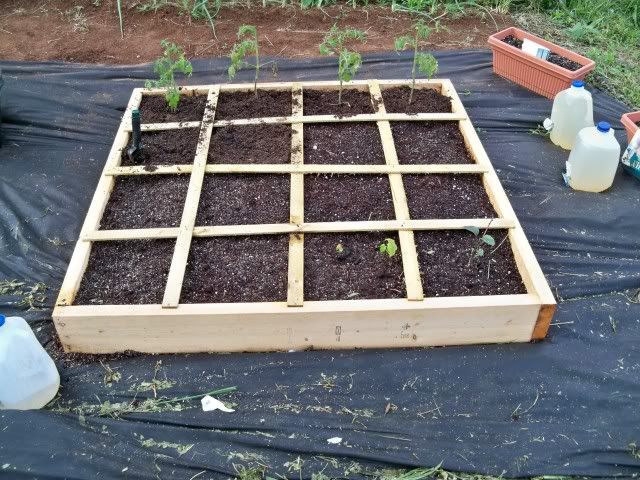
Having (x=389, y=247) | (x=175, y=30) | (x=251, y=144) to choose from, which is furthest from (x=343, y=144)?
(x=175, y=30)

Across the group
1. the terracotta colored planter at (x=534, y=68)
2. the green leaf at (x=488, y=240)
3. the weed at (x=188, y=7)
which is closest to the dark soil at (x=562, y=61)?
the terracotta colored planter at (x=534, y=68)

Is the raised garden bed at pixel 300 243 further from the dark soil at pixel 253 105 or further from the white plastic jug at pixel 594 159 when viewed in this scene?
the white plastic jug at pixel 594 159

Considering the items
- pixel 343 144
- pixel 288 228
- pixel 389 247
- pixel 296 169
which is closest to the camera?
pixel 389 247

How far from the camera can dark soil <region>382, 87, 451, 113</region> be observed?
357cm

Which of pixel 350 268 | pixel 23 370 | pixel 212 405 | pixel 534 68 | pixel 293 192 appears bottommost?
pixel 212 405

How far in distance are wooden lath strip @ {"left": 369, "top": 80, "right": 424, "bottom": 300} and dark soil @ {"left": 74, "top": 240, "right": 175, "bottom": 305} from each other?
1037 millimetres

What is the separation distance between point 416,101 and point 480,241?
123 centimetres

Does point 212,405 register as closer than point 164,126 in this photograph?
Yes

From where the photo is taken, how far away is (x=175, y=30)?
4.93m

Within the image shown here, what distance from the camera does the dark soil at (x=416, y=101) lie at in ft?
11.7

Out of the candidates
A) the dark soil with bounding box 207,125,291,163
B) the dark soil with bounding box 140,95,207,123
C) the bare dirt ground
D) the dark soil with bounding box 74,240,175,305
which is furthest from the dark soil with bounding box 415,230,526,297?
the bare dirt ground

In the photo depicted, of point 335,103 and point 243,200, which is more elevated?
point 335,103

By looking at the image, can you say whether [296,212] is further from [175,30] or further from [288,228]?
[175,30]

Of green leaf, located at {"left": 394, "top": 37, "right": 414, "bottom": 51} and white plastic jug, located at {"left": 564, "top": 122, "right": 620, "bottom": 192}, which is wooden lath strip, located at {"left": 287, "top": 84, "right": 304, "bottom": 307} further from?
white plastic jug, located at {"left": 564, "top": 122, "right": 620, "bottom": 192}
